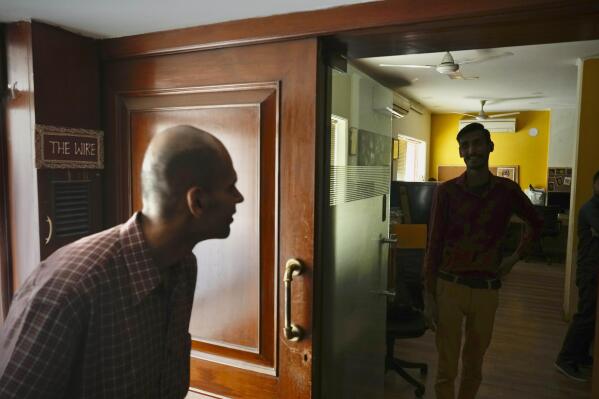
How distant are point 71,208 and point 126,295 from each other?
926mm

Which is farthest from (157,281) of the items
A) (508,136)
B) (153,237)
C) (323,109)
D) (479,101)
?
(508,136)

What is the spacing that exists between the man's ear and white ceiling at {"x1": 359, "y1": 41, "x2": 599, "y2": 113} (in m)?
3.77

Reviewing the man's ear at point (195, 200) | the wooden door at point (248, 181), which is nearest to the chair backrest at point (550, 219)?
the wooden door at point (248, 181)

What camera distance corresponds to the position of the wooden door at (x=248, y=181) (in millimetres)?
1452

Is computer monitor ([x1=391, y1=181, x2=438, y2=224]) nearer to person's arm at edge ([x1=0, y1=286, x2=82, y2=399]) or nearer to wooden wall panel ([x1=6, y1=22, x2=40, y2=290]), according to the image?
wooden wall panel ([x1=6, y1=22, x2=40, y2=290])

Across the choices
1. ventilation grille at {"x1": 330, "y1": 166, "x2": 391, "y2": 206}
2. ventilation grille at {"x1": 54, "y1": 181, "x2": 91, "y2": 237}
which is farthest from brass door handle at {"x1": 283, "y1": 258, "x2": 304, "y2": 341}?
ventilation grille at {"x1": 54, "y1": 181, "x2": 91, "y2": 237}

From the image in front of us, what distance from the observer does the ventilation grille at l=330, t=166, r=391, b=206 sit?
160 centimetres

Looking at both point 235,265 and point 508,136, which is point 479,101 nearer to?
point 508,136

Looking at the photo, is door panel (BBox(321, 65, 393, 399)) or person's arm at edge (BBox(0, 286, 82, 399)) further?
door panel (BBox(321, 65, 393, 399))

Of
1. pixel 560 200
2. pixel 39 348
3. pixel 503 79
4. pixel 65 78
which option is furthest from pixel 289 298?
pixel 560 200

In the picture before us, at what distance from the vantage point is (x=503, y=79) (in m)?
5.36

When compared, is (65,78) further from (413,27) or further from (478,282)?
(478,282)

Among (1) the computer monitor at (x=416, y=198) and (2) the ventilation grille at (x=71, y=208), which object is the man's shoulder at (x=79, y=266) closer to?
(2) the ventilation grille at (x=71, y=208)

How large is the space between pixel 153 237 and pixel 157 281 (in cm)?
10
